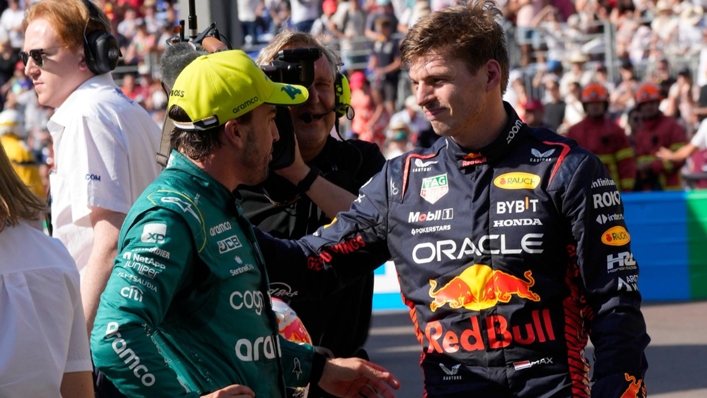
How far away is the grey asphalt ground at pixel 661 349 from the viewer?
7422 millimetres

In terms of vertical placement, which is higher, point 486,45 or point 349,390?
point 486,45

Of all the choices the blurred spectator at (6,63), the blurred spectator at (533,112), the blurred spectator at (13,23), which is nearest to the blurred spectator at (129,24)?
the blurred spectator at (13,23)

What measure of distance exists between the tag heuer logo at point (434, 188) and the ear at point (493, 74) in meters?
0.30

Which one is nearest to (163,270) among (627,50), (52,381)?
(52,381)

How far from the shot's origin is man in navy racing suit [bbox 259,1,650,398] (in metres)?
2.95

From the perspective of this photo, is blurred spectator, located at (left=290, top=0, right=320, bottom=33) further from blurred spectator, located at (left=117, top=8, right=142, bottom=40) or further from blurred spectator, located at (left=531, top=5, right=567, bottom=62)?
blurred spectator, located at (left=117, top=8, right=142, bottom=40)

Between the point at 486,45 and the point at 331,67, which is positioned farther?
the point at 331,67

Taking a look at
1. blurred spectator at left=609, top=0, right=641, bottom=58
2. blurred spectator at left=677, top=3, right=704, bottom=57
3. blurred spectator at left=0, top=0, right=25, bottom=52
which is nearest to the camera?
blurred spectator at left=677, top=3, right=704, bottom=57

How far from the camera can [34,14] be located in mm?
4109

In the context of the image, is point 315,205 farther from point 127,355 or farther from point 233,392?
point 127,355

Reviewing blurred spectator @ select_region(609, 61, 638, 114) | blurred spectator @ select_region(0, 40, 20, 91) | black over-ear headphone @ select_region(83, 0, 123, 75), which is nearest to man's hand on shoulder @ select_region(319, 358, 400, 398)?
black over-ear headphone @ select_region(83, 0, 123, 75)

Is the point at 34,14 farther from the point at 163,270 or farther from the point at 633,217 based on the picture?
the point at 633,217

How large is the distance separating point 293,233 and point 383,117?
12.1 m

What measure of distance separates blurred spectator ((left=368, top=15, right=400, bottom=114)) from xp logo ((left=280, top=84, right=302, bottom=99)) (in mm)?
13443
